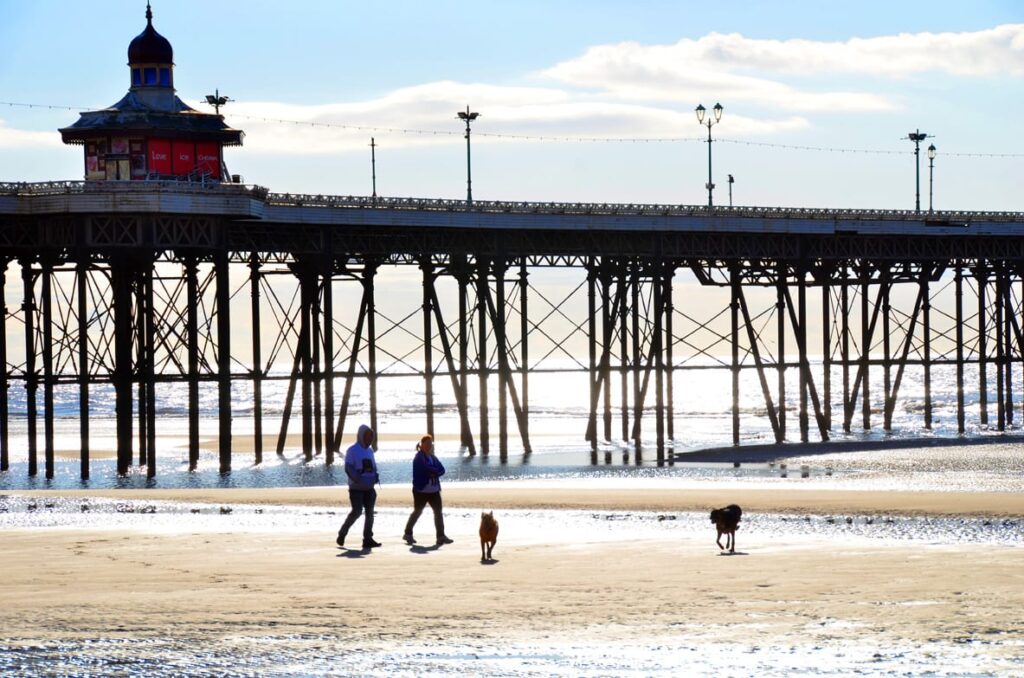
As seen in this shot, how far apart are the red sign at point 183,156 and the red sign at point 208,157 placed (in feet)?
0.59

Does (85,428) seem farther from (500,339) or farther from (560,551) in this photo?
(560,551)

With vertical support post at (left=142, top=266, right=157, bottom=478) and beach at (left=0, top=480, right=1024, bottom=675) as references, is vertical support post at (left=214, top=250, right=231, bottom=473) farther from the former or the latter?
beach at (left=0, top=480, right=1024, bottom=675)

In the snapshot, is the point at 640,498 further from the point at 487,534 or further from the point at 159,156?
the point at 159,156

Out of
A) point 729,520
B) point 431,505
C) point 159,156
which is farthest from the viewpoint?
point 159,156

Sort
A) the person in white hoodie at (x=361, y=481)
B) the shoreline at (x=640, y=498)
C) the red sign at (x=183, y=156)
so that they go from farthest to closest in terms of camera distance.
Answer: the red sign at (x=183, y=156), the shoreline at (x=640, y=498), the person in white hoodie at (x=361, y=481)

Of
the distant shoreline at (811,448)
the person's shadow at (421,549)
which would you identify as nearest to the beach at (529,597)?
the person's shadow at (421,549)

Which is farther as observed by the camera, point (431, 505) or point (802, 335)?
point (802, 335)

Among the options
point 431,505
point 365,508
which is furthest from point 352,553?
point 431,505

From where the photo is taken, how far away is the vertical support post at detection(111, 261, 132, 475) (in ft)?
145

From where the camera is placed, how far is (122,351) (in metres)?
44.3

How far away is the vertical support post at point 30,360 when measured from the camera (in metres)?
45.7

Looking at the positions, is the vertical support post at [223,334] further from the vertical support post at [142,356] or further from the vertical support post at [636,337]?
the vertical support post at [636,337]

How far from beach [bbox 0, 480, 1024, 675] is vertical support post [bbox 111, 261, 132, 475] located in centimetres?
1801

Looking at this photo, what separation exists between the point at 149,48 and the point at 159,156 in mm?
3638
